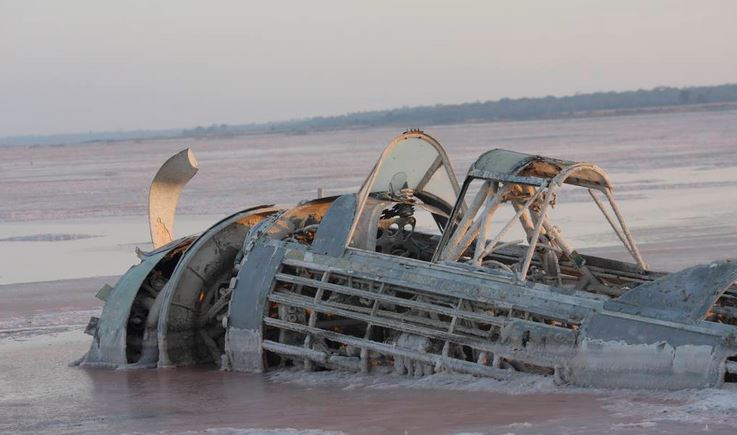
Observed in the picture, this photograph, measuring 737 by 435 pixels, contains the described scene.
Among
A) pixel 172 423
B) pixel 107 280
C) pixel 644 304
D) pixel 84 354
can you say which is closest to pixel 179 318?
pixel 84 354

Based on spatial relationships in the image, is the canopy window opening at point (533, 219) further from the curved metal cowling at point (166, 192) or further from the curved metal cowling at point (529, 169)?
the curved metal cowling at point (166, 192)

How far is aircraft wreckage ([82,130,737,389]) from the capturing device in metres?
10.4

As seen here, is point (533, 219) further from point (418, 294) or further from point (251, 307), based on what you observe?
point (251, 307)

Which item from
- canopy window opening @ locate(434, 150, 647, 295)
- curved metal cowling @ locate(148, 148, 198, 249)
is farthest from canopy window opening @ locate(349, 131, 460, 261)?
curved metal cowling @ locate(148, 148, 198, 249)

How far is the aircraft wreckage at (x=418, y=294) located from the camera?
1040 centimetres

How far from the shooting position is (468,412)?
1034cm

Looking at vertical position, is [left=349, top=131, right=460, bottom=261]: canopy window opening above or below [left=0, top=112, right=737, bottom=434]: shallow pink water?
above

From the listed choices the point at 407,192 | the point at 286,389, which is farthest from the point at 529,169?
the point at 286,389

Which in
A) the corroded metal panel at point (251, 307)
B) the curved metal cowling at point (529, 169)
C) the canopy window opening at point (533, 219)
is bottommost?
the corroded metal panel at point (251, 307)

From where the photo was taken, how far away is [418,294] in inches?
462

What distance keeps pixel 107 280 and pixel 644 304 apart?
11906 millimetres

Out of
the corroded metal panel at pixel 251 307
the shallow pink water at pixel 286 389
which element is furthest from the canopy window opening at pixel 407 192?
the shallow pink water at pixel 286 389

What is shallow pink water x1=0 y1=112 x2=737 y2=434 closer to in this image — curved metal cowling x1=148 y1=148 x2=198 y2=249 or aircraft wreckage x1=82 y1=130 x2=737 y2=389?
Answer: aircraft wreckage x1=82 y1=130 x2=737 y2=389

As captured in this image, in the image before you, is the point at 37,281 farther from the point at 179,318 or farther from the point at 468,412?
the point at 468,412
